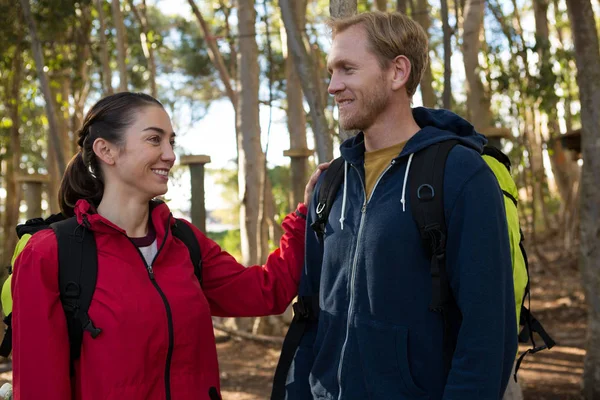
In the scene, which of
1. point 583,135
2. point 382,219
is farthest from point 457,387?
point 583,135

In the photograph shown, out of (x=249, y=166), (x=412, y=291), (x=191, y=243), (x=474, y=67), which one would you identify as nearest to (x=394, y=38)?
(x=412, y=291)

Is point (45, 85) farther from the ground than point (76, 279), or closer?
farther from the ground

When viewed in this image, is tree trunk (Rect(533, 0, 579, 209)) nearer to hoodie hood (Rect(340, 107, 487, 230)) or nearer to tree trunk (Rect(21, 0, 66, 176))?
tree trunk (Rect(21, 0, 66, 176))

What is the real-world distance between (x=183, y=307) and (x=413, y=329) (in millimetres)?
928

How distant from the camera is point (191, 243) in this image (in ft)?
10.3

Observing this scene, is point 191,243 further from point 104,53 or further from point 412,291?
point 104,53

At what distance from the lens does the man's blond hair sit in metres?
2.58

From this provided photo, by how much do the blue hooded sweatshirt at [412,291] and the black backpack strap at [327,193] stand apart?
73 millimetres

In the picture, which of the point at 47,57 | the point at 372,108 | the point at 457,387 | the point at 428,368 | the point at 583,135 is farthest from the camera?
the point at 47,57

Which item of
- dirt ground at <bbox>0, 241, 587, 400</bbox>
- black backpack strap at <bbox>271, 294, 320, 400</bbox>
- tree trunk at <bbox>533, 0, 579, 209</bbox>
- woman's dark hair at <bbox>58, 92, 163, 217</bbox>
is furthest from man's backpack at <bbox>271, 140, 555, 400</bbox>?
tree trunk at <bbox>533, 0, 579, 209</bbox>

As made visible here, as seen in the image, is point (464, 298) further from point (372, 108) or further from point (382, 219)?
point (372, 108)

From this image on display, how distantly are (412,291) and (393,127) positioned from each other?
1.97 ft

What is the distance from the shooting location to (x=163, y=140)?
299 centimetres

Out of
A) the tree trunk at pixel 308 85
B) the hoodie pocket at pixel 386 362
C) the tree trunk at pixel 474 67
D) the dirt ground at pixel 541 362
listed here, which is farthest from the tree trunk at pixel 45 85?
the tree trunk at pixel 474 67
